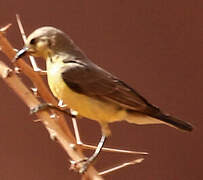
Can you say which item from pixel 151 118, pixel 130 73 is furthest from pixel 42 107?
pixel 130 73

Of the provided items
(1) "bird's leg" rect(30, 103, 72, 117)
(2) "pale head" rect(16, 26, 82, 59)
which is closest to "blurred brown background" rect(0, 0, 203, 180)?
(2) "pale head" rect(16, 26, 82, 59)

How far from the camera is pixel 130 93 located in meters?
0.79

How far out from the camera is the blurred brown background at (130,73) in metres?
1.45

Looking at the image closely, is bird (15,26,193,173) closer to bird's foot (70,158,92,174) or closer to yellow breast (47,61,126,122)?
yellow breast (47,61,126,122)

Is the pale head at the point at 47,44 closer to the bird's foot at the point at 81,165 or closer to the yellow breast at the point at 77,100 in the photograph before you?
the yellow breast at the point at 77,100

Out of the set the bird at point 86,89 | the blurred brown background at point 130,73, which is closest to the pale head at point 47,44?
the bird at point 86,89

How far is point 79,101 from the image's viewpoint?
74cm

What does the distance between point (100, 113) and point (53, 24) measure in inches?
29.1

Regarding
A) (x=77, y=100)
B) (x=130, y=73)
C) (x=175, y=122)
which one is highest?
(x=77, y=100)

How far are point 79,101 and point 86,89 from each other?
0.03 m

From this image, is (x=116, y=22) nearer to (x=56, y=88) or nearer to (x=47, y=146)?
(x=47, y=146)

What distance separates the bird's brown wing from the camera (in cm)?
76

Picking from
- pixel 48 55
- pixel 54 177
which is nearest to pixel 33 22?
pixel 54 177

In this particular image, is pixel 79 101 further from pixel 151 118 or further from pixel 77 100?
pixel 151 118
